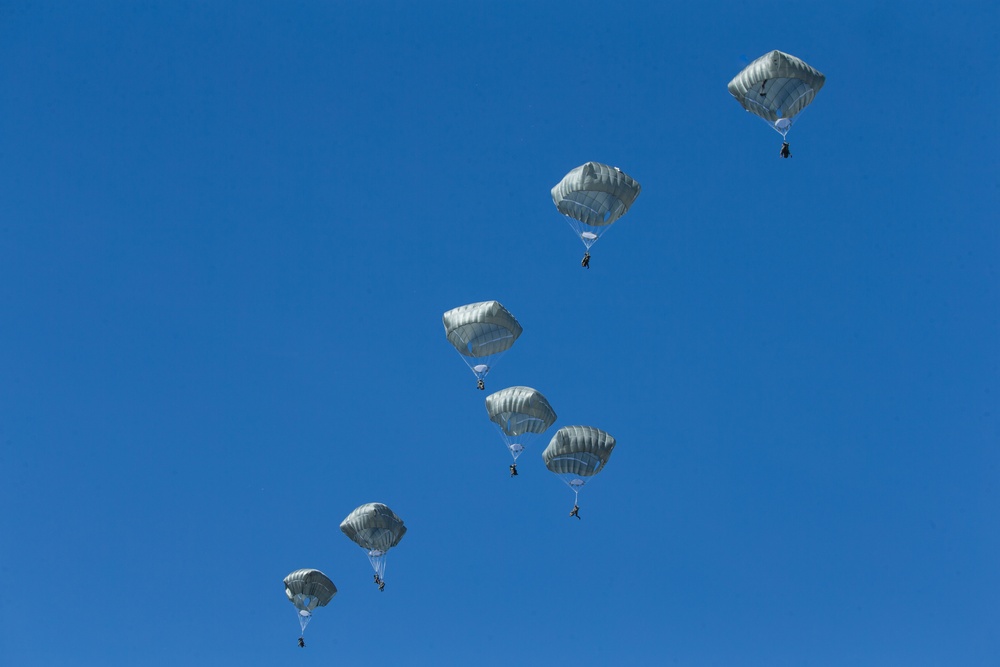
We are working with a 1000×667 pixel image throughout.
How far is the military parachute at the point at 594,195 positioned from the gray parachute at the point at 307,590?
21.9 meters

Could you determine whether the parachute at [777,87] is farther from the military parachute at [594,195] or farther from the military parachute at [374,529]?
the military parachute at [374,529]

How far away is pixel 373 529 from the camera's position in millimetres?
80375

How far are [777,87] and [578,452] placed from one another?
19.9m

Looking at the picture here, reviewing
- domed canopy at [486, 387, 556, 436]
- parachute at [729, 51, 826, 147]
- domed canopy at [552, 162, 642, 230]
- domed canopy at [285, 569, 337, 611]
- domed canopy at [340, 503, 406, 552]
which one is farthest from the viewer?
domed canopy at [285, 569, 337, 611]

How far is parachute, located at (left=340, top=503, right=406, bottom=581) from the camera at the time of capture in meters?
80.3

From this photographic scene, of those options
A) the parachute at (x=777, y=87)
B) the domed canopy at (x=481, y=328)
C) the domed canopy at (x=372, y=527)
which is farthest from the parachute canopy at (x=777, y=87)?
the domed canopy at (x=372, y=527)

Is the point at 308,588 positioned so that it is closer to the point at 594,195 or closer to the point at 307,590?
the point at 307,590

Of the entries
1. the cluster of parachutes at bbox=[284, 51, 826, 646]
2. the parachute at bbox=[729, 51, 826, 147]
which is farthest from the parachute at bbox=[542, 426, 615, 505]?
the parachute at bbox=[729, 51, 826, 147]

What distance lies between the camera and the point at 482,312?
76.6 meters

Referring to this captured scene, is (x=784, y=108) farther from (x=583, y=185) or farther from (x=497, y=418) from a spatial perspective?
(x=497, y=418)

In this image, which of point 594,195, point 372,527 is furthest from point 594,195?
point 372,527

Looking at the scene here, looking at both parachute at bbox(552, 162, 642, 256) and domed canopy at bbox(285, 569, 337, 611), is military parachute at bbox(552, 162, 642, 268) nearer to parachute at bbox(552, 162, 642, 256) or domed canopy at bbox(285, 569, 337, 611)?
parachute at bbox(552, 162, 642, 256)

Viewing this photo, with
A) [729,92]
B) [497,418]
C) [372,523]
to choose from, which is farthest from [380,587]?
[729,92]

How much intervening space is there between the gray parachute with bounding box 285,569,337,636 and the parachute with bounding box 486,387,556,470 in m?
13.1
